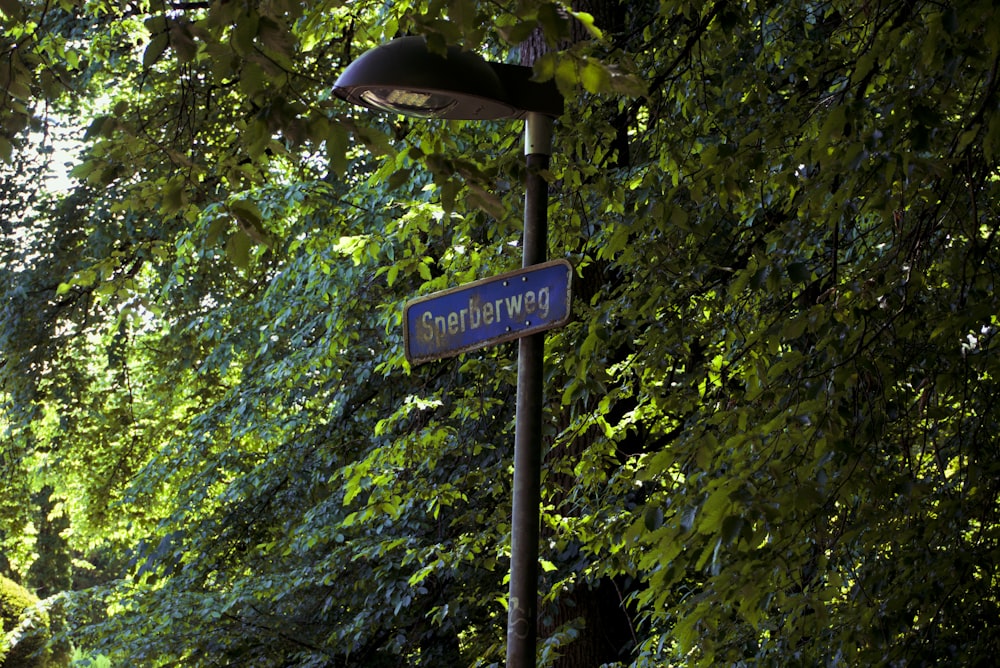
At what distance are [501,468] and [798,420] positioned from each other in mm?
3527

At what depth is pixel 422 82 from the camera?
9.90 ft

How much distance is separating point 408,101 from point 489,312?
58 cm

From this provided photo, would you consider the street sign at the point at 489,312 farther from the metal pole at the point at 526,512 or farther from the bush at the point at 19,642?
the bush at the point at 19,642

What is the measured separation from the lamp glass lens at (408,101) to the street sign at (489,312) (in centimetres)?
47

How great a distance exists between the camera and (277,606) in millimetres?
9578

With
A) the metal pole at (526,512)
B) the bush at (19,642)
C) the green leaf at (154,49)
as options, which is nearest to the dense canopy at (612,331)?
the green leaf at (154,49)

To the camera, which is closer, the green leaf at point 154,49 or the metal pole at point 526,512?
the metal pole at point 526,512

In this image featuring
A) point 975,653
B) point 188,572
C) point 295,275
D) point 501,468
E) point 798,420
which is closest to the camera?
point 798,420

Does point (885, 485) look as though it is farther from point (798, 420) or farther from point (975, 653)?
point (975, 653)

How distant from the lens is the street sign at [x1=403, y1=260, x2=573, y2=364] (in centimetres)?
306

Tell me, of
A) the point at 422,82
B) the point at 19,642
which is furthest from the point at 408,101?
the point at 19,642

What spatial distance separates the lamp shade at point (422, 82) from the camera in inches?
119

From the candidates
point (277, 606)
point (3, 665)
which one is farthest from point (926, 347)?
point (3, 665)

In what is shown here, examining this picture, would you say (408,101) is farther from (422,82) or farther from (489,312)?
(489,312)
